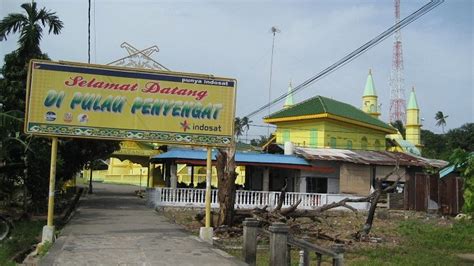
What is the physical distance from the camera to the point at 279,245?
9.78m

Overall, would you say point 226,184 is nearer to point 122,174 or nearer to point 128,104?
point 128,104

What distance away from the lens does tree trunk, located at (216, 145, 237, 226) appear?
18.5 meters

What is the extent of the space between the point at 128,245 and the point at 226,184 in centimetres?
697

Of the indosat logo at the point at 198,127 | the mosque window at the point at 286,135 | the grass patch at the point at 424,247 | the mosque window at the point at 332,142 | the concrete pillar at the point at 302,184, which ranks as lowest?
the grass patch at the point at 424,247

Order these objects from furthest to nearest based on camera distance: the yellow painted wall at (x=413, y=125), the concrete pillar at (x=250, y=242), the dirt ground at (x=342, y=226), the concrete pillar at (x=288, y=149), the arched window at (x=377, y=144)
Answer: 1. the yellow painted wall at (x=413, y=125)
2. the arched window at (x=377, y=144)
3. the concrete pillar at (x=288, y=149)
4. the dirt ground at (x=342, y=226)
5. the concrete pillar at (x=250, y=242)

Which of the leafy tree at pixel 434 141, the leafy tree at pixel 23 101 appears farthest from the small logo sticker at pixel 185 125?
the leafy tree at pixel 434 141

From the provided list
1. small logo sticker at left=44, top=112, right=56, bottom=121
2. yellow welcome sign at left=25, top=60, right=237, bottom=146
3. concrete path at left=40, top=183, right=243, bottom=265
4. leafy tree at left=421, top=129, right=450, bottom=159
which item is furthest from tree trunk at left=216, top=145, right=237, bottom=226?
leafy tree at left=421, top=129, right=450, bottom=159

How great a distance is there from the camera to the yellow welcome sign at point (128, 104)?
13.5 metres

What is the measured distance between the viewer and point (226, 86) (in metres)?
14.8

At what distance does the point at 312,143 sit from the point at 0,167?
26597mm

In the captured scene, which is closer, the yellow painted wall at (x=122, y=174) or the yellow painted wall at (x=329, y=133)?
the yellow painted wall at (x=329, y=133)

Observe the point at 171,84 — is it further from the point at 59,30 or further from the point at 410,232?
the point at 410,232

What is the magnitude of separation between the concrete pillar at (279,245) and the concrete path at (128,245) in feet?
3.52

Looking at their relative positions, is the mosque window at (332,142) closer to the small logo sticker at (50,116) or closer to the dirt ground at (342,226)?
the dirt ground at (342,226)
